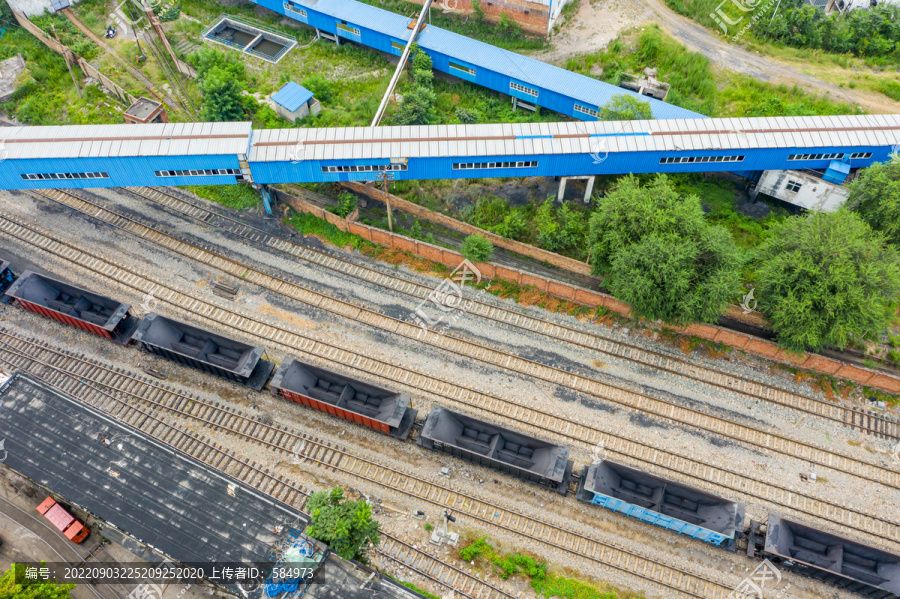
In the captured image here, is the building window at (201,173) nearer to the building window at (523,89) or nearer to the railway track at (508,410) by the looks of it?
the railway track at (508,410)

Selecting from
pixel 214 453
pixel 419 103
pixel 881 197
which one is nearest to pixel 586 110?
pixel 419 103

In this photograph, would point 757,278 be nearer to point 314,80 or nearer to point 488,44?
point 488,44

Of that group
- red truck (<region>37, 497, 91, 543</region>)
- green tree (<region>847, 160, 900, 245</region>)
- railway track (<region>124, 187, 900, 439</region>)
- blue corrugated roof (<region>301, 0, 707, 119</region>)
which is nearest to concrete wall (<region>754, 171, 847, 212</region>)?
green tree (<region>847, 160, 900, 245</region>)

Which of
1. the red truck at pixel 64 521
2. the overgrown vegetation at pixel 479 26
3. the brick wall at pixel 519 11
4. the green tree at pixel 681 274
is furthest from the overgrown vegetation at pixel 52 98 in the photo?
the green tree at pixel 681 274

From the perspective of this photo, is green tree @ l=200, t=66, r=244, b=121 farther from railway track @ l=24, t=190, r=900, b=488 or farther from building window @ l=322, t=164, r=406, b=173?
building window @ l=322, t=164, r=406, b=173

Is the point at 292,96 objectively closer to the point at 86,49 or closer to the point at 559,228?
the point at 86,49
